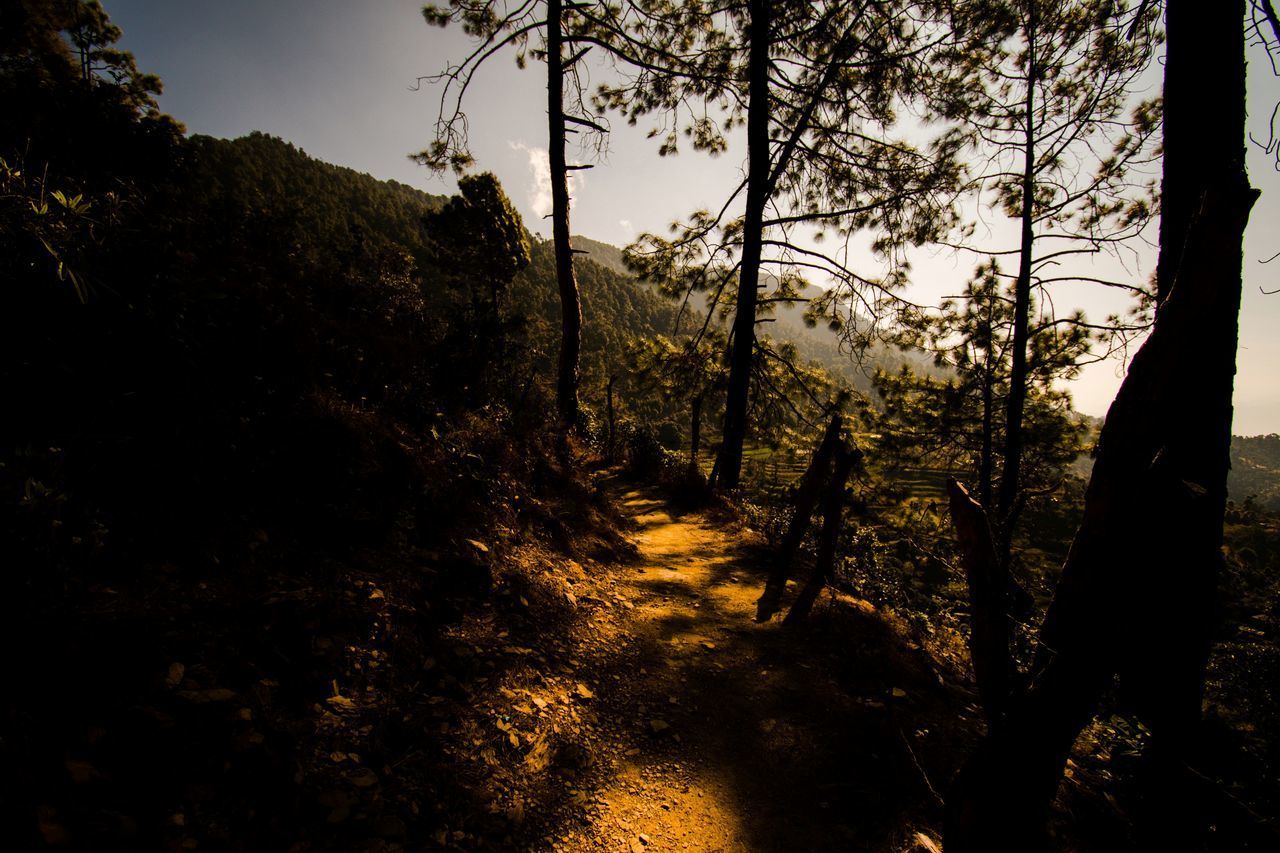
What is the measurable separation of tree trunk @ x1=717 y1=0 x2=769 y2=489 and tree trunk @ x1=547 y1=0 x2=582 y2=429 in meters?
3.39

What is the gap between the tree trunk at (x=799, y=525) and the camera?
4672mm

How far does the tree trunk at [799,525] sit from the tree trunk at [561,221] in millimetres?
5041

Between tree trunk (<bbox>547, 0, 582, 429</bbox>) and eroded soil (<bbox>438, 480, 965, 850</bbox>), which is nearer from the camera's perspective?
eroded soil (<bbox>438, 480, 965, 850</bbox>)

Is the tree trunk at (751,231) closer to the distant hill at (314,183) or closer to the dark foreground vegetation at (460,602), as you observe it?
the dark foreground vegetation at (460,602)

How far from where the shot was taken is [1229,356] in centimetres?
306

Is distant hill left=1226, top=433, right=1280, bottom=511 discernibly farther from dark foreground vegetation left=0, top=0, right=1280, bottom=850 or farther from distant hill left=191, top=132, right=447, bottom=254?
distant hill left=191, top=132, right=447, bottom=254

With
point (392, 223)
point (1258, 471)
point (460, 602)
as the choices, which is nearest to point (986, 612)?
point (460, 602)

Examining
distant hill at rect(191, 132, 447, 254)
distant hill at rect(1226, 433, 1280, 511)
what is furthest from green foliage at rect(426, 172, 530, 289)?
distant hill at rect(1226, 433, 1280, 511)

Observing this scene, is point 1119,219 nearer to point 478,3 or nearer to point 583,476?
point 583,476

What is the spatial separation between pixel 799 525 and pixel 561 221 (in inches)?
305

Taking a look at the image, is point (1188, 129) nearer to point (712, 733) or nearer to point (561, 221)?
point (712, 733)

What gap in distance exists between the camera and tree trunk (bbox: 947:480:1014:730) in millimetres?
2312

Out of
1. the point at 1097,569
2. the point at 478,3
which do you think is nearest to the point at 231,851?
the point at 1097,569

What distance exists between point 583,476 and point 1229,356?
7027mm
